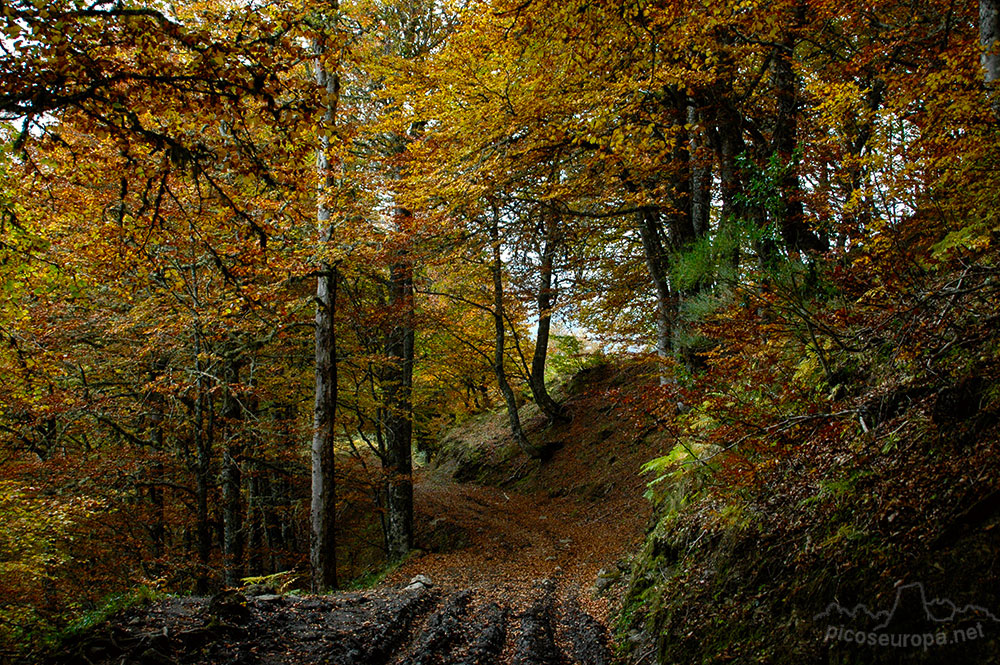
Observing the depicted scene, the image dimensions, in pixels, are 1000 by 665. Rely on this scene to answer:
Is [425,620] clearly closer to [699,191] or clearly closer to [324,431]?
[324,431]

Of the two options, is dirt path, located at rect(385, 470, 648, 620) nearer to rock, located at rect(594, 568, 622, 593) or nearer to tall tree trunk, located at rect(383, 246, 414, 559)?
rock, located at rect(594, 568, 622, 593)

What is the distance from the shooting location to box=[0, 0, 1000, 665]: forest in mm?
2980

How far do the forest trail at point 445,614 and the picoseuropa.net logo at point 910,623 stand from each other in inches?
99.9

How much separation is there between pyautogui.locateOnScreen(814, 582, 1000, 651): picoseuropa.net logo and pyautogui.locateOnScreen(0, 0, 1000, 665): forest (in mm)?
22

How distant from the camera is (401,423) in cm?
1135

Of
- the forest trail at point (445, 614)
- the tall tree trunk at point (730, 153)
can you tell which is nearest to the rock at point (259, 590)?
the forest trail at point (445, 614)

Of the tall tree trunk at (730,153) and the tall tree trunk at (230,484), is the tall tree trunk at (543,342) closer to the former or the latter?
the tall tree trunk at (730,153)

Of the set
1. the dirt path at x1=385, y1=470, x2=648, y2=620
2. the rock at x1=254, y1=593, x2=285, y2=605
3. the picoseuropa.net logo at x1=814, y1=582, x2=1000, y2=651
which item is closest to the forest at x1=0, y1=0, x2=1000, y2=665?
the picoseuropa.net logo at x1=814, y1=582, x2=1000, y2=651

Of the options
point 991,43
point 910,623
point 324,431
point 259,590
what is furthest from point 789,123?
point 259,590

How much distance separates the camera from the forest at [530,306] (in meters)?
2.98

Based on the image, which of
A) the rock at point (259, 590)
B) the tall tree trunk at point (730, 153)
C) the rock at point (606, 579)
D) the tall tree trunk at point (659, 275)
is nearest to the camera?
the rock at point (259, 590)

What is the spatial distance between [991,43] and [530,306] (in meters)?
11.2

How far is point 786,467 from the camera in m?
3.93

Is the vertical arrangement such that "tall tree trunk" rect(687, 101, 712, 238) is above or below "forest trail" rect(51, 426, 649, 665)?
above
